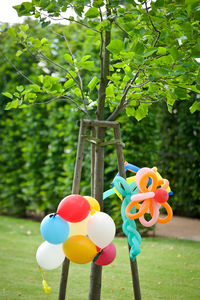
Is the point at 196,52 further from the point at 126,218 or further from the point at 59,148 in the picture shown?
the point at 59,148

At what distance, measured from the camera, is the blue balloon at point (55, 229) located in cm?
210

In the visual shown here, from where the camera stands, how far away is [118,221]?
17.6 feet

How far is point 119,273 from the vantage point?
13.2 ft

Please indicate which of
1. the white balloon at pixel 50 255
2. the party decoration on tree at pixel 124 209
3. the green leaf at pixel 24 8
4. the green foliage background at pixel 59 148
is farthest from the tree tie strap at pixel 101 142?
the green foliage background at pixel 59 148

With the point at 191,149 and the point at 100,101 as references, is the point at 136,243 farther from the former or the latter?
the point at 191,149

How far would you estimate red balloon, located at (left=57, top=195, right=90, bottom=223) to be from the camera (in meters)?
2.12

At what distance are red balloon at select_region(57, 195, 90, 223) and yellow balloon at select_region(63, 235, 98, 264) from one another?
0.11 meters

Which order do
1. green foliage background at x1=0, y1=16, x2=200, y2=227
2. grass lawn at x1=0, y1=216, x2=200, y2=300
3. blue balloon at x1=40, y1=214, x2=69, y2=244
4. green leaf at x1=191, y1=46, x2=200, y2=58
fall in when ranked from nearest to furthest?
green leaf at x1=191, y1=46, x2=200, y2=58 → blue balloon at x1=40, y1=214, x2=69, y2=244 → grass lawn at x1=0, y1=216, x2=200, y2=300 → green foliage background at x1=0, y1=16, x2=200, y2=227

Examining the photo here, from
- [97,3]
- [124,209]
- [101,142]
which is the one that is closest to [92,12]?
[97,3]

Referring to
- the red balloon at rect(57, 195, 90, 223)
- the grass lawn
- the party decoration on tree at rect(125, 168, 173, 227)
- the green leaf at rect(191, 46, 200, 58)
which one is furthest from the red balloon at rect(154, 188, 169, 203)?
the grass lawn

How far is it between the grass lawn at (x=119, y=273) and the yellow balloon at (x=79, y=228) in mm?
1275

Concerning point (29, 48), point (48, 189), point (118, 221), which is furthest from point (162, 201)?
point (48, 189)

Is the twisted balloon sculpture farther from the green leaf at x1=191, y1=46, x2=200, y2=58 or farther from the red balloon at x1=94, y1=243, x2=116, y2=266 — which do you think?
the green leaf at x1=191, y1=46, x2=200, y2=58

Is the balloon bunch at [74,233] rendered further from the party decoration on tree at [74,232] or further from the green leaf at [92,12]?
the green leaf at [92,12]
